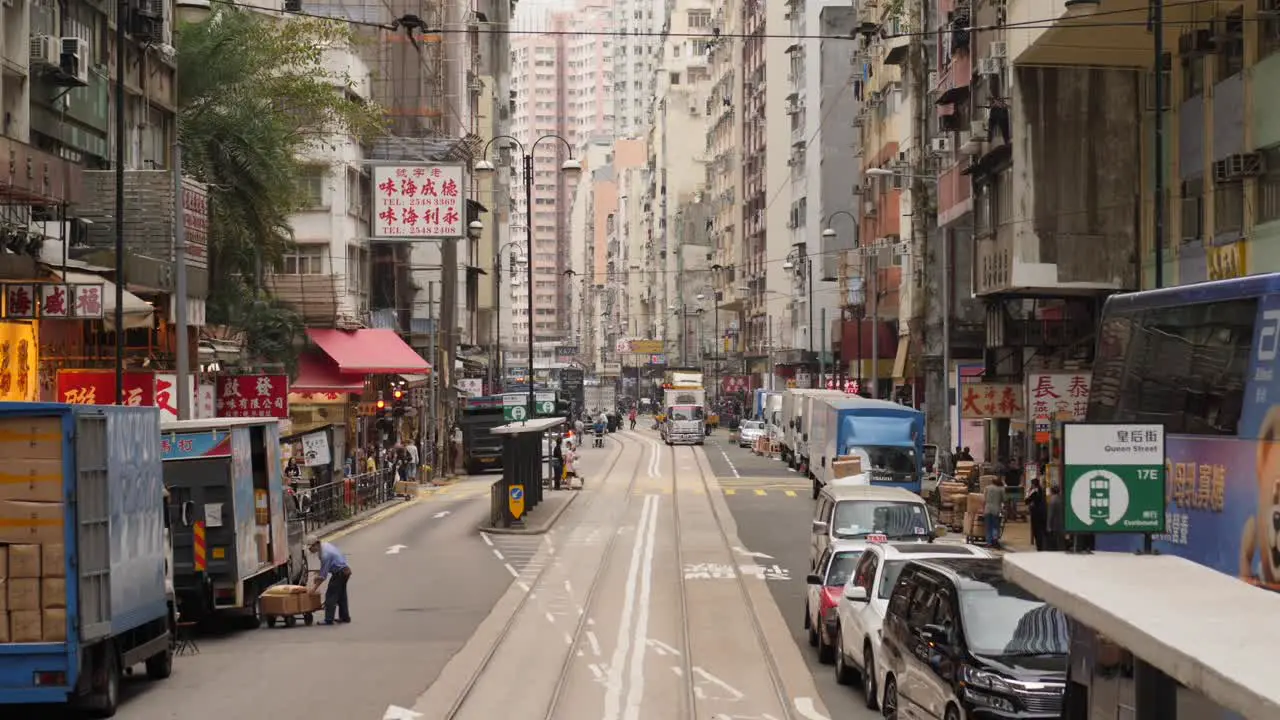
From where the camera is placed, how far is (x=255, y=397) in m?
39.4

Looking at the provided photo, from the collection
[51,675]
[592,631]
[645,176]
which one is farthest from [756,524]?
[645,176]

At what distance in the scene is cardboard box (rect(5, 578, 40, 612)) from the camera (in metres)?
15.1

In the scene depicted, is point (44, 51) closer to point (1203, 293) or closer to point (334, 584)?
point (334, 584)

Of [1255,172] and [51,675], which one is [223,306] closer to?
[1255,172]

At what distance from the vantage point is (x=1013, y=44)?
3475 cm

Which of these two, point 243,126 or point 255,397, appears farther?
point 243,126

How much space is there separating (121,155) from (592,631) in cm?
1175

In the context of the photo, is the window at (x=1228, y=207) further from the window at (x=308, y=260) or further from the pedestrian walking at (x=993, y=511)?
the window at (x=308, y=260)

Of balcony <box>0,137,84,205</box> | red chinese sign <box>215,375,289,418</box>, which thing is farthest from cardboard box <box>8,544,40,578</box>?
red chinese sign <box>215,375,289,418</box>

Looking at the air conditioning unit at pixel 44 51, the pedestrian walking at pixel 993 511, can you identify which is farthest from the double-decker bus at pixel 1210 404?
the air conditioning unit at pixel 44 51

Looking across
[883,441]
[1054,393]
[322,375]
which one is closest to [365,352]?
[322,375]

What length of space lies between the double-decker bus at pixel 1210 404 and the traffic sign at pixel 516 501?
29.6 m

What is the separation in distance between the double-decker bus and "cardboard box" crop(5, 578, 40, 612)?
9.22 meters

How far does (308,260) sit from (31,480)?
50361mm
